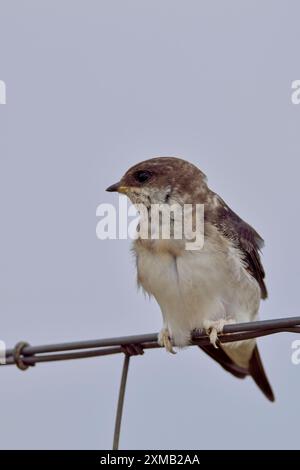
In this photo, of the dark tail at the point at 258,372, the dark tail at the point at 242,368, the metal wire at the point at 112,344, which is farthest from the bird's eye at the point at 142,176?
the metal wire at the point at 112,344

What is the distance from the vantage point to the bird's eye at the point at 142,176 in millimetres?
5738

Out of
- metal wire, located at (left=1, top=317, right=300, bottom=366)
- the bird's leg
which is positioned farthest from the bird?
metal wire, located at (left=1, top=317, right=300, bottom=366)

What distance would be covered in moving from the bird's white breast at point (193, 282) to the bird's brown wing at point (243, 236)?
0.29 feet

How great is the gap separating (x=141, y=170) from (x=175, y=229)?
70 centimetres

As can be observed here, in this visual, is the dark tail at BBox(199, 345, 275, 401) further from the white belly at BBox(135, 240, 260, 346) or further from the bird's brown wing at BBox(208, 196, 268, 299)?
the white belly at BBox(135, 240, 260, 346)

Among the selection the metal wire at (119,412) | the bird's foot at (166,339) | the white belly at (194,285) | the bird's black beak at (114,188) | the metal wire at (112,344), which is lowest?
the metal wire at (119,412)

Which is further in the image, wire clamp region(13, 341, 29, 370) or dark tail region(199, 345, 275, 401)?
dark tail region(199, 345, 275, 401)

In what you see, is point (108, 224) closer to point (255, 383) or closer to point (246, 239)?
point (246, 239)

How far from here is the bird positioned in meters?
5.27

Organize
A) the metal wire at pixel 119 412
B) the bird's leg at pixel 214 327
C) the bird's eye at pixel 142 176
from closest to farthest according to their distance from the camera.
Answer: the metal wire at pixel 119 412
the bird's leg at pixel 214 327
the bird's eye at pixel 142 176

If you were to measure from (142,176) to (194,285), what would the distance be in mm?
872

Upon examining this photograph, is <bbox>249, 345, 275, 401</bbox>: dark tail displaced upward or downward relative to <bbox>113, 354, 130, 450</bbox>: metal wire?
upward

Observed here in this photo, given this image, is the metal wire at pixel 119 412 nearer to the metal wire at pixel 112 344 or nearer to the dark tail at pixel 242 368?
the metal wire at pixel 112 344
